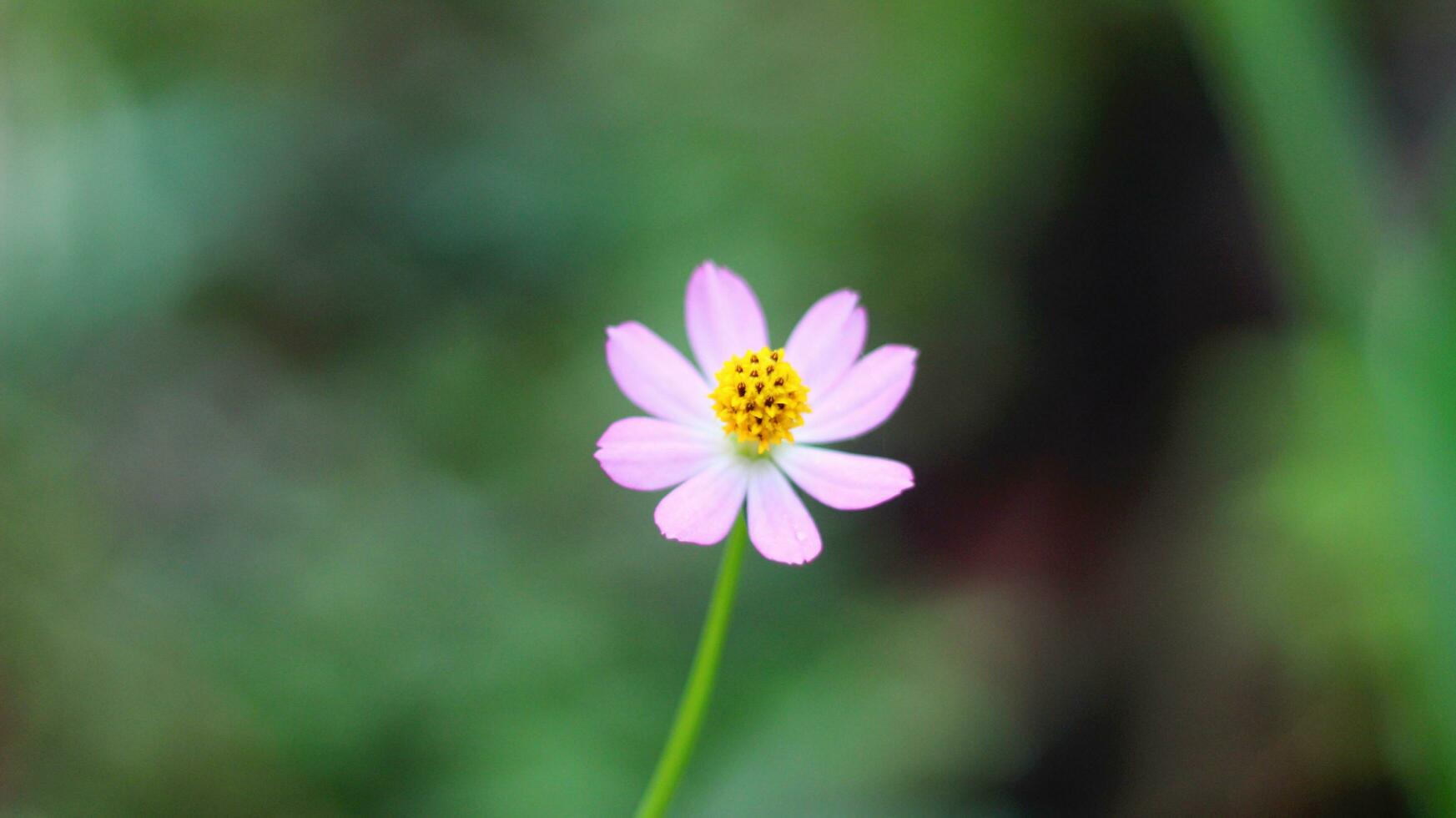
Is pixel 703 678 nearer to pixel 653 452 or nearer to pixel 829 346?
pixel 653 452

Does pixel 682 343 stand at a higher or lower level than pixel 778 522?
higher

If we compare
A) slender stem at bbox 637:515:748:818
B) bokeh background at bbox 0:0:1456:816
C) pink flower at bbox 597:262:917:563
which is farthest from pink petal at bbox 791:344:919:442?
bokeh background at bbox 0:0:1456:816

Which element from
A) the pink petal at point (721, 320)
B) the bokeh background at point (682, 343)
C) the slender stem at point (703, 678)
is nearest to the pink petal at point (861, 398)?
the pink petal at point (721, 320)

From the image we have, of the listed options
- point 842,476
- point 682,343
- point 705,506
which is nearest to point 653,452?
point 705,506

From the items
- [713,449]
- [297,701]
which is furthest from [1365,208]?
[297,701]

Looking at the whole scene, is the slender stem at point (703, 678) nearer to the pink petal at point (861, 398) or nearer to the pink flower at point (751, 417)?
the pink flower at point (751, 417)

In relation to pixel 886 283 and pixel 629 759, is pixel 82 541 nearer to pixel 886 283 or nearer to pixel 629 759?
pixel 629 759
